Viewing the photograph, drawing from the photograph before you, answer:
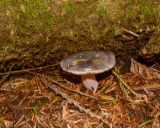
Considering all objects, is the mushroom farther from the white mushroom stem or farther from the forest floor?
the forest floor

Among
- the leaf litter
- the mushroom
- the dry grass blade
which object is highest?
the mushroom

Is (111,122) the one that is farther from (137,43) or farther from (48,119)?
(137,43)

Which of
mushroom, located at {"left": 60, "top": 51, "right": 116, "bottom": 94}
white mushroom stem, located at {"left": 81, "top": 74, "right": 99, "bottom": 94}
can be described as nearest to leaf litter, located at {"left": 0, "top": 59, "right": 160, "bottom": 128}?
white mushroom stem, located at {"left": 81, "top": 74, "right": 99, "bottom": 94}

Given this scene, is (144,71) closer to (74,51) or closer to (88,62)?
(88,62)

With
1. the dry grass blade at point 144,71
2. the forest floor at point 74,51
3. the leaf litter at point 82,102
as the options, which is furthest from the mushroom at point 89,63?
the dry grass blade at point 144,71

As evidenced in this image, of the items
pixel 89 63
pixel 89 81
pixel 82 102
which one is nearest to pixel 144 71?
pixel 89 81

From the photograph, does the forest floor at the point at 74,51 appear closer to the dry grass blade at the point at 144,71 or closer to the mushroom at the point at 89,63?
the dry grass blade at the point at 144,71
